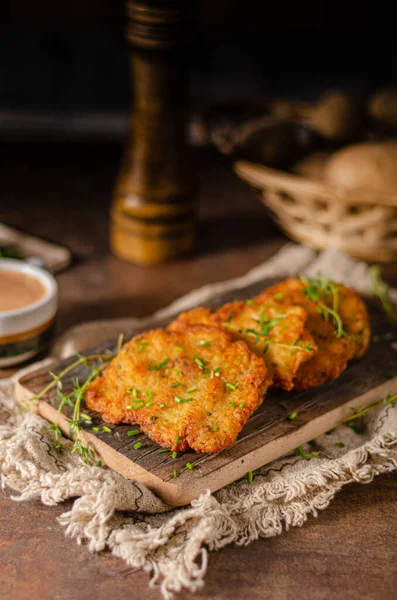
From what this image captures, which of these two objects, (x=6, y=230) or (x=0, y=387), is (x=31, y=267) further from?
(x=6, y=230)

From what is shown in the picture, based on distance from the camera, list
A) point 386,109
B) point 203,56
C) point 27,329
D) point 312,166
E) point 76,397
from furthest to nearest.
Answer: point 203,56
point 386,109
point 312,166
point 27,329
point 76,397

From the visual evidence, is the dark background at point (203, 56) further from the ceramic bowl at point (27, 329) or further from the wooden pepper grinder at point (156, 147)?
the ceramic bowl at point (27, 329)

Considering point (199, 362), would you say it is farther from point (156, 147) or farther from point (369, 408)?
point (156, 147)

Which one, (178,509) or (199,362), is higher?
(199,362)

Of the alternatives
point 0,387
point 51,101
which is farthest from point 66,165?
point 0,387

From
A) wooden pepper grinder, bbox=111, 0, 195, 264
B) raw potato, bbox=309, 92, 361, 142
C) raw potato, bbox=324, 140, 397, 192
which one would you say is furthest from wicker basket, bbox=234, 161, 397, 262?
raw potato, bbox=309, 92, 361, 142

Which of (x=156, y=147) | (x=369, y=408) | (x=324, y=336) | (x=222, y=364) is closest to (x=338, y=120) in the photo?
(x=156, y=147)

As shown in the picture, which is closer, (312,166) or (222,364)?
(222,364)
